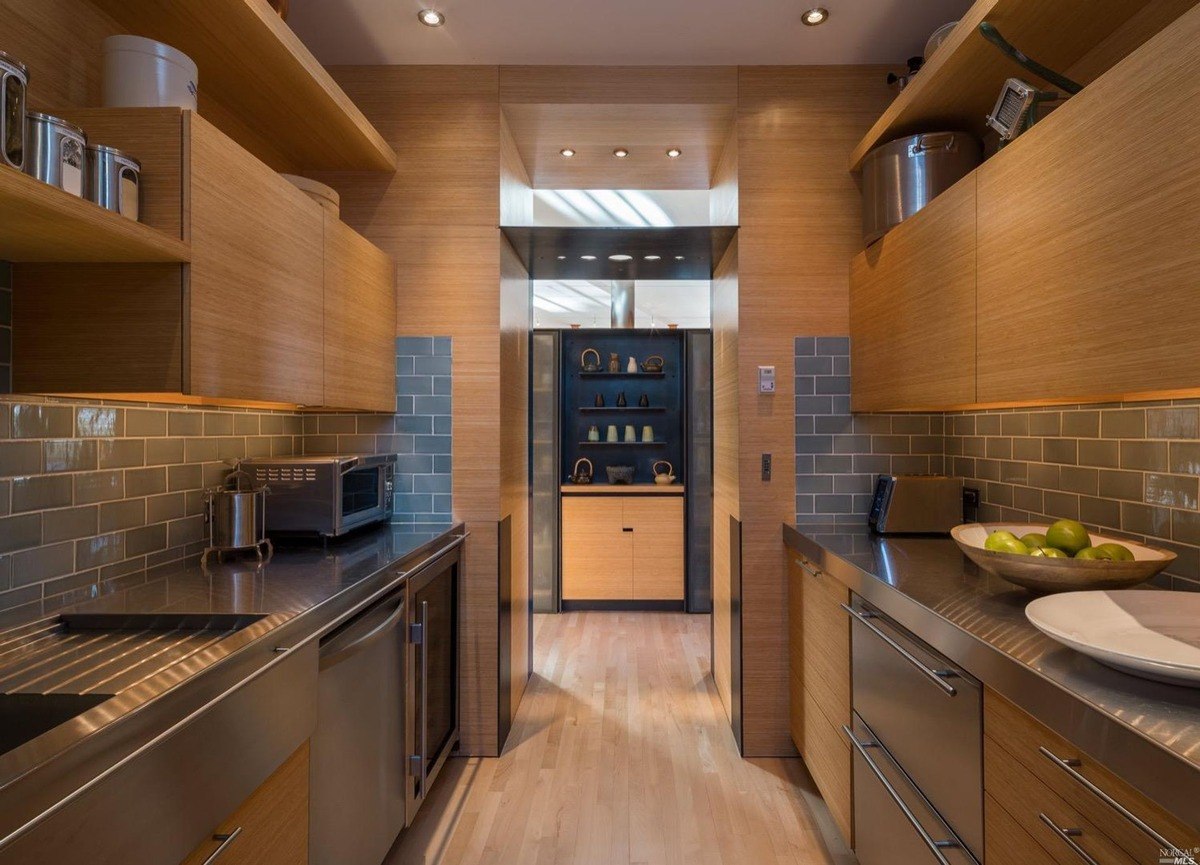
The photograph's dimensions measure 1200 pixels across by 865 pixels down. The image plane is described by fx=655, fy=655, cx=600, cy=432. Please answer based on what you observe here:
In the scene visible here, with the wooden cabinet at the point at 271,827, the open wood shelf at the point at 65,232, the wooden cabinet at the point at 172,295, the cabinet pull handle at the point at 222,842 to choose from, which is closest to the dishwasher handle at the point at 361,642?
the wooden cabinet at the point at 271,827

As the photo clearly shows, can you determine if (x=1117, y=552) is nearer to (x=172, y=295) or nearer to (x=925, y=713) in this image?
(x=925, y=713)

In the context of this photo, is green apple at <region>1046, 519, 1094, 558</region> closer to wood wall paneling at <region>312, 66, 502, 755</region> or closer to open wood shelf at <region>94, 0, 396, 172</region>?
wood wall paneling at <region>312, 66, 502, 755</region>

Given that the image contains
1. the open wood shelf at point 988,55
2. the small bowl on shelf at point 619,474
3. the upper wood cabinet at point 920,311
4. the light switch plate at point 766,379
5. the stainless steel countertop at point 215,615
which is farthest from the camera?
the small bowl on shelf at point 619,474

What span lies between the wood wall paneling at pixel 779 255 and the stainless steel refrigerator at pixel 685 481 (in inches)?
80.9

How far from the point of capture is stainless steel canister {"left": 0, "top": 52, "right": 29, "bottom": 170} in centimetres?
99

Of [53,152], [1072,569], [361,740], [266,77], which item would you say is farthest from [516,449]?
[1072,569]

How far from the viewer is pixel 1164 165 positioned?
1.08 metres

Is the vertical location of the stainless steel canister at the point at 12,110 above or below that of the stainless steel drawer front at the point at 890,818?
above

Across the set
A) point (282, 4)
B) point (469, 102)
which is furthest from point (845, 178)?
point (282, 4)

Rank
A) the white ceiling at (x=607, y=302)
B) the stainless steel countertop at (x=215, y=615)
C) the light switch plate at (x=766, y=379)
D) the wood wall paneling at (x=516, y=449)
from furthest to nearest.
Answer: the white ceiling at (x=607, y=302) → the wood wall paneling at (x=516, y=449) → the light switch plate at (x=766, y=379) → the stainless steel countertop at (x=215, y=615)

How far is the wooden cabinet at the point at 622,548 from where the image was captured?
4586mm

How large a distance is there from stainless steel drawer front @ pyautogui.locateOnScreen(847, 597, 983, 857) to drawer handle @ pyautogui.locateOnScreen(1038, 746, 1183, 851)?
0.21 meters

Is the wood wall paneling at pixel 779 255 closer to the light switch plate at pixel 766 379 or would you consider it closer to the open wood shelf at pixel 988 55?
the light switch plate at pixel 766 379

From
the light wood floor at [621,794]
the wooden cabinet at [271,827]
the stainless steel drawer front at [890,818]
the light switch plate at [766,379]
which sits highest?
the light switch plate at [766,379]
